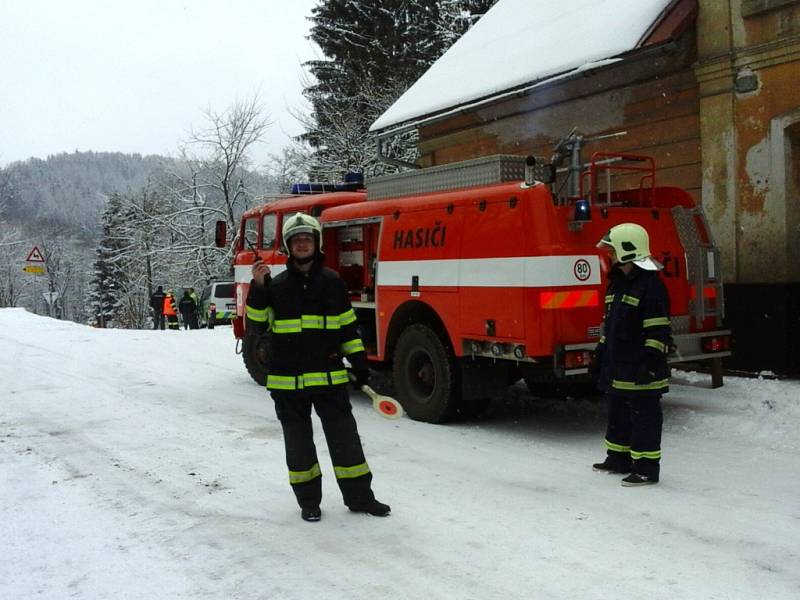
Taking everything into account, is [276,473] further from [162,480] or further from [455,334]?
[455,334]

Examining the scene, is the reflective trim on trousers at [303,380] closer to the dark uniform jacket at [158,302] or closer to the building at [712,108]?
the building at [712,108]

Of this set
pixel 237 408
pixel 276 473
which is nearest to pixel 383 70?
pixel 237 408

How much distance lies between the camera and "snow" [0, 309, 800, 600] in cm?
386

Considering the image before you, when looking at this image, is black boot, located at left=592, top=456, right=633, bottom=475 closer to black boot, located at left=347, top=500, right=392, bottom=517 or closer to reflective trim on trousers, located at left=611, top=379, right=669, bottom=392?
reflective trim on trousers, located at left=611, top=379, right=669, bottom=392

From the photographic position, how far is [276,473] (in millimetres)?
5883

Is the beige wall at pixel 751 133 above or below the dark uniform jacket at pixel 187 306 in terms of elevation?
above

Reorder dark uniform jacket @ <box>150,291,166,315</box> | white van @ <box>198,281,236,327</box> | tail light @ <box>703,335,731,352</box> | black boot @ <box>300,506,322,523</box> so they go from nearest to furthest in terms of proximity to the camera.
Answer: black boot @ <box>300,506,322,523</box>
tail light @ <box>703,335,731,352</box>
white van @ <box>198,281,236,327</box>
dark uniform jacket @ <box>150,291,166,315</box>

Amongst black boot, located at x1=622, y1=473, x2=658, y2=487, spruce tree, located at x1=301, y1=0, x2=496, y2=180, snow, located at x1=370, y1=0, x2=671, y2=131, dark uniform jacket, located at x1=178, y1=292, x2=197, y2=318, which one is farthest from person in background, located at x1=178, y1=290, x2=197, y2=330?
black boot, located at x1=622, y1=473, x2=658, y2=487

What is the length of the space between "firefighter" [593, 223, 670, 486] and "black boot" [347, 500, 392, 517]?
5.98ft

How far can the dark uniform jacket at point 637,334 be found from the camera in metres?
5.46

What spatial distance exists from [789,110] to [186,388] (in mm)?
8415

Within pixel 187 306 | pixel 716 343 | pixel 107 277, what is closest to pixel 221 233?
pixel 716 343

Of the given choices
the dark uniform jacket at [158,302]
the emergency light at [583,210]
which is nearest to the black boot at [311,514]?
the emergency light at [583,210]

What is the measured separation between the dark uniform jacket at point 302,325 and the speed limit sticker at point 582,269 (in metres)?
2.68
